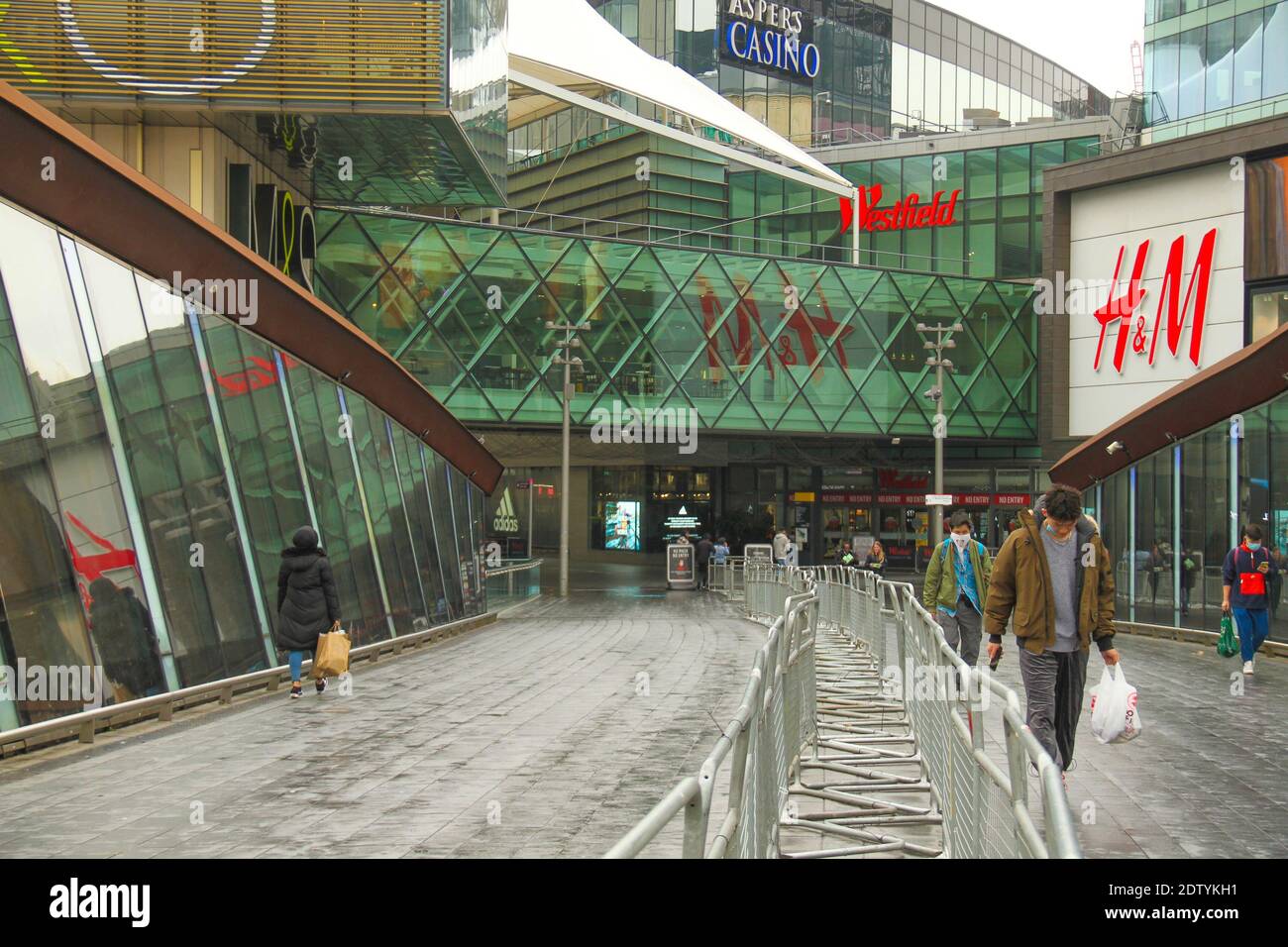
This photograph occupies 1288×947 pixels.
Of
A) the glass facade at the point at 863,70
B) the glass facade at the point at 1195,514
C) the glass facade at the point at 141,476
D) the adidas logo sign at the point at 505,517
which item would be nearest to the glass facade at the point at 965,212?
the glass facade at the point at 863,70

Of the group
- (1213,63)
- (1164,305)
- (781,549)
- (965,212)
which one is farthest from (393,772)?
(965,212)

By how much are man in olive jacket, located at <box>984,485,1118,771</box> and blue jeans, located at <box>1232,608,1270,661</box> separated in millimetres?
7913

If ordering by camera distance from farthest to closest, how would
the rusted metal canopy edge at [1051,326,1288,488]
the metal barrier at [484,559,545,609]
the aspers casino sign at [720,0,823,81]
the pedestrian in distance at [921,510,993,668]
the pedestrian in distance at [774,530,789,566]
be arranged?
the aspers casino sign at [720,0,823,81], the pedestrian in distance at [774,530,789,566], the metal barrier at [484,559,545,609], the rusted metal canopy edge at [1051,326,1288,488], the pedestrian in distance at [921,510,993,668]

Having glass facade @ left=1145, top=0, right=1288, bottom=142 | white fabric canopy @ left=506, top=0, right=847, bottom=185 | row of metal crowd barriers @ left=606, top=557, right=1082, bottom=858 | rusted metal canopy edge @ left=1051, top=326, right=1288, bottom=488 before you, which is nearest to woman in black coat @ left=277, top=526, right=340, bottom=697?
row of metal crowd barriers @ left=606, top=557, right=1082, bottom=858

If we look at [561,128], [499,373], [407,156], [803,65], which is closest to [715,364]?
[499,373]

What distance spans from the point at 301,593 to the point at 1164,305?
36765 mm

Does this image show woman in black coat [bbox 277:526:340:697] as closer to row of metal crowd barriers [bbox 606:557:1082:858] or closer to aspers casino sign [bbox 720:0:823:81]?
row of metal crowd barriers [bbox 606:557:1082:858]

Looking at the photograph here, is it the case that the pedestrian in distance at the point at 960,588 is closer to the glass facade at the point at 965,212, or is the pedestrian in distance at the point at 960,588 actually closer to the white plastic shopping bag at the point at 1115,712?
the white plastic shopping bag at the point at 1115,712

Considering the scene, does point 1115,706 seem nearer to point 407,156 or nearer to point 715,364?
point 407,156

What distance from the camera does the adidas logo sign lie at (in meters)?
68.2

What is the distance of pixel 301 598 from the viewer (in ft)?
42.1

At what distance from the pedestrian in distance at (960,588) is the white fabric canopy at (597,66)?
28.2m

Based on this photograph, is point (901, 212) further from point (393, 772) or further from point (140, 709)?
point (393, 772)

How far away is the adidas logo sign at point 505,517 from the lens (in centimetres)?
6819
